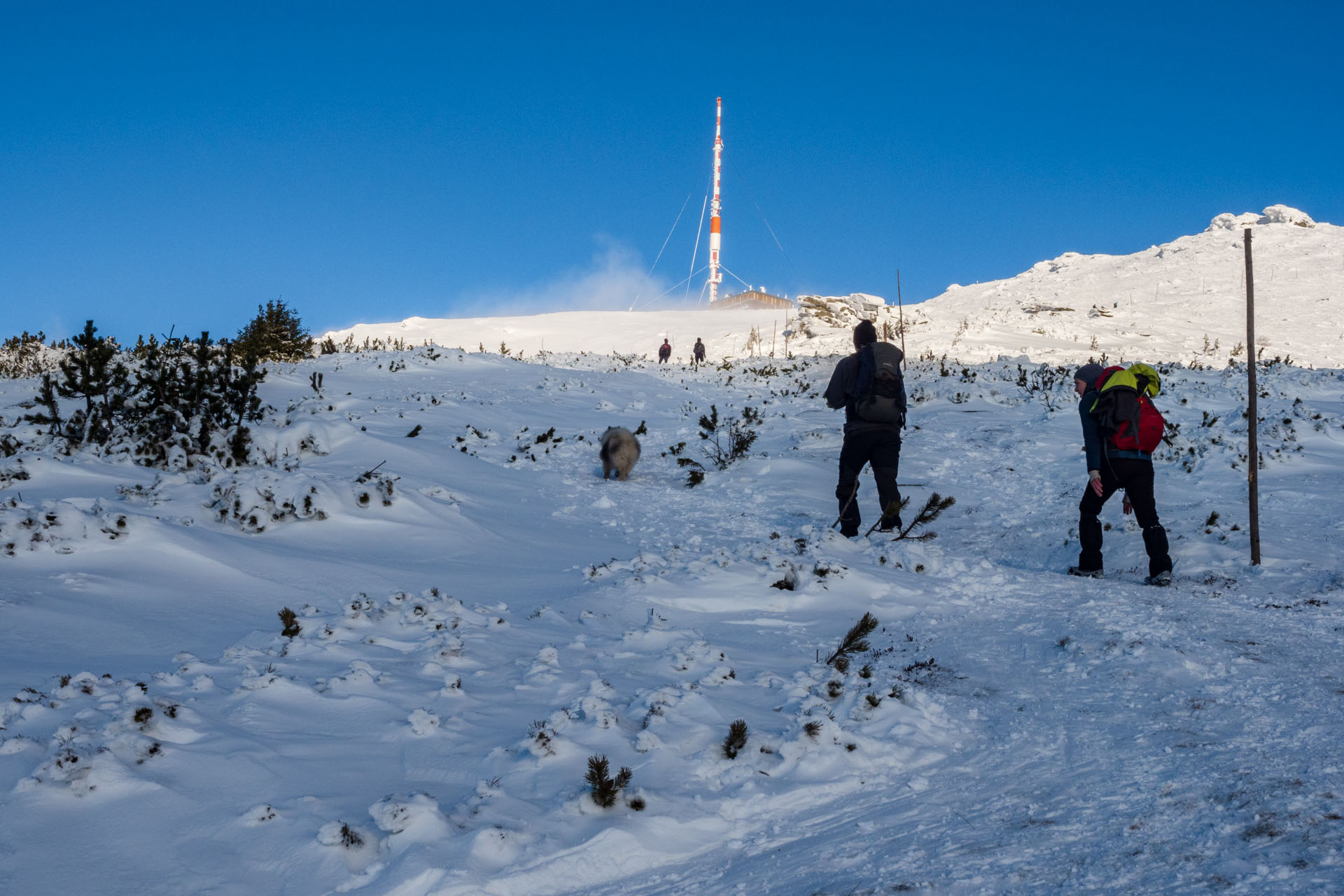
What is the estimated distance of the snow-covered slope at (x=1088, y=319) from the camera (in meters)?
23.2

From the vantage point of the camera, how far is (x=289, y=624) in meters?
3.55

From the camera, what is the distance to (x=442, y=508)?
639 centimetres

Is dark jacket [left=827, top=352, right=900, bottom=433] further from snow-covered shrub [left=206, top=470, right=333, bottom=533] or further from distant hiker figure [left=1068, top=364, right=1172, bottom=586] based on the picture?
snow-covered shrub [left=206, top=470, right=333, bottom=533]

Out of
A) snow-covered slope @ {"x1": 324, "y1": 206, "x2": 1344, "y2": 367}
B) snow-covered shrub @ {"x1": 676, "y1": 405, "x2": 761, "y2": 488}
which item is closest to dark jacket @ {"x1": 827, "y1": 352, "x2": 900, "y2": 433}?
snow-covered shrub @ {"x1": 676, "y1": 405, "x2": 761, "y2": 488}

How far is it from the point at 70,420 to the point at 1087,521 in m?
8.61

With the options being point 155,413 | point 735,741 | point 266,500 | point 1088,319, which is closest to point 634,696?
point 735,741

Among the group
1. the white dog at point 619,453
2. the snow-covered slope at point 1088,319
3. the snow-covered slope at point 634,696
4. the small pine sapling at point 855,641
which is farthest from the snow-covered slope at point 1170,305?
the small pine sapling at point 855,641

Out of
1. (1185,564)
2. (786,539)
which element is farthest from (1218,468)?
(786,539)

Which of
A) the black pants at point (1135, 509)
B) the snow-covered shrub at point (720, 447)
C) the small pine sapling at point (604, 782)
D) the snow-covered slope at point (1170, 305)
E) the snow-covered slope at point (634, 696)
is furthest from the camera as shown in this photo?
the snow-covered slope at point (1170, 305)

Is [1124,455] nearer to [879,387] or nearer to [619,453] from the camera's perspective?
[879,387]

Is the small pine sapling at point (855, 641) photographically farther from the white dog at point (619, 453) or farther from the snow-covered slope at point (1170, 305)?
the snow-covered slope at point (1170, 305)

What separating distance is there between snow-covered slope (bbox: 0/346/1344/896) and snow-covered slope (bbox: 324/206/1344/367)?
16802 millimetres

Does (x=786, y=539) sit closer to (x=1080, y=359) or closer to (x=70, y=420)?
(x=70, y=420)

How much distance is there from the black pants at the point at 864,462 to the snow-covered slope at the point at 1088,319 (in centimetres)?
1466
